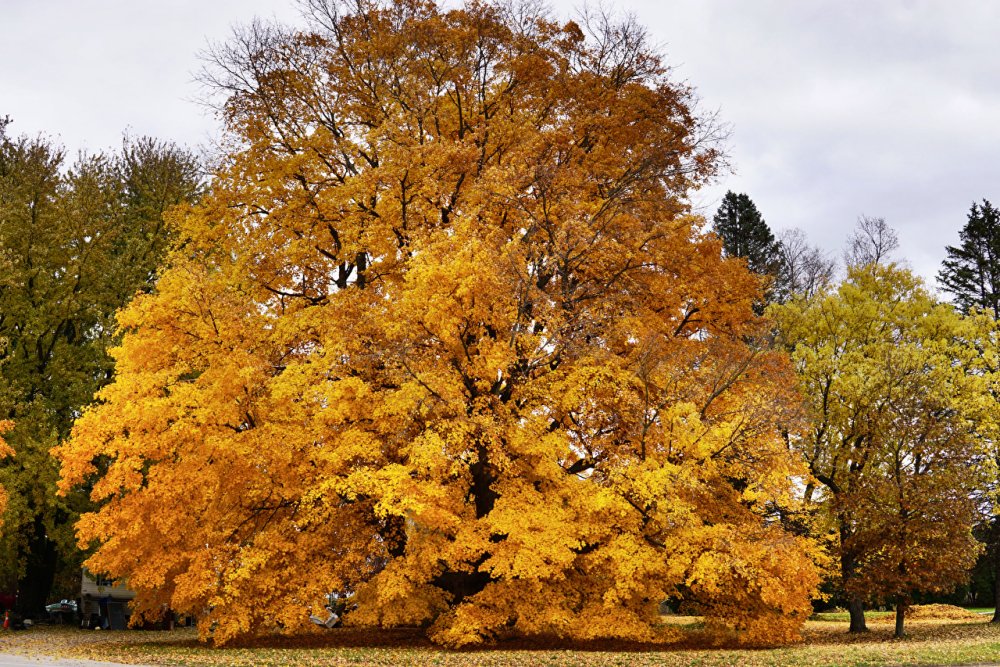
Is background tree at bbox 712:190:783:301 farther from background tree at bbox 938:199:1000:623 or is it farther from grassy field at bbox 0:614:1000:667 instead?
grassy field at bbox 0:614:1000:667

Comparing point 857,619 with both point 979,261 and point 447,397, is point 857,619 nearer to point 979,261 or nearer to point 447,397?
point 447,397

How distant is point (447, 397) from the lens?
67.4 feet

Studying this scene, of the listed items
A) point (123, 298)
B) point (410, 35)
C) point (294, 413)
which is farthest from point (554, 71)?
point (123, 298)

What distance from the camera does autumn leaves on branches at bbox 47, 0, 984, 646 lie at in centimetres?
2089

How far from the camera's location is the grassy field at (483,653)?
52.9 feet

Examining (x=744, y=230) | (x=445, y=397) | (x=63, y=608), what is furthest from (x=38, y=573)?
(x=744, y=230)

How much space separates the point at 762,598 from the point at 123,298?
25.4 metres

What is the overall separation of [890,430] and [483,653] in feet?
46.4

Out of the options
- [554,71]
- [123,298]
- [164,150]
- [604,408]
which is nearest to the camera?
[604,408]

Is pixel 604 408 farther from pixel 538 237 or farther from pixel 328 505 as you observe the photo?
pixel 328 505

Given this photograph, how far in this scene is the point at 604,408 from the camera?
22.7 m

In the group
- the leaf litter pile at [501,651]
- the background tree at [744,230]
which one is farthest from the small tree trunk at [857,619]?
the background tree at [744,230]

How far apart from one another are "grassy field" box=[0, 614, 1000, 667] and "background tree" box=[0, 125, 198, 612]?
574 centimetres

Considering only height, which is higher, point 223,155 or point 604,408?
point 223,155
